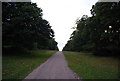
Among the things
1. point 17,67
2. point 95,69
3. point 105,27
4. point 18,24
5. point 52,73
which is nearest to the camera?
point 52,73

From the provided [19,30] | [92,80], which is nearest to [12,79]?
[92,80]

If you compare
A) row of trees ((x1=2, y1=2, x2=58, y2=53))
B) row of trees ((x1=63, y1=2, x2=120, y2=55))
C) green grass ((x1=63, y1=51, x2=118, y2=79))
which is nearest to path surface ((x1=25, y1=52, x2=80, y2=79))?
green grass ((x1=63, y1=51, x2=118, y2=79))

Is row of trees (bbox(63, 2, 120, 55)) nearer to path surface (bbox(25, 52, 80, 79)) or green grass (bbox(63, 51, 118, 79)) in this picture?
green grass (bbox(63, 51, 118, 79))

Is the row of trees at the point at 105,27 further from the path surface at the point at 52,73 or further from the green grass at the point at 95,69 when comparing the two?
the path surface at the point at 52,73

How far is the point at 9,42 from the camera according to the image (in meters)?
32.8

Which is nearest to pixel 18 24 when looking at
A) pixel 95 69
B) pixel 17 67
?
pixel 17 67

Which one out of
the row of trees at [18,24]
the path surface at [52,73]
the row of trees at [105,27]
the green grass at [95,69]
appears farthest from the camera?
the row of trees at [18,24]

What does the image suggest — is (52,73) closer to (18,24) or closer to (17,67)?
(17,67)

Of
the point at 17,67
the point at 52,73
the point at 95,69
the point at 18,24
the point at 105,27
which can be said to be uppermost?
the point at 18,24

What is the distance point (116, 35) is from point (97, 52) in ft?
59.4

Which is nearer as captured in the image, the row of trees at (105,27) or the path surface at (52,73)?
the path surface at (52,73)

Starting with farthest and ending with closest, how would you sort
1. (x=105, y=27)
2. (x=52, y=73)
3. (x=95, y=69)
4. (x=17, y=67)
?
(x=105, y=27)
(x=17, y=67)
(x=95, y=69)
(x=52, y=73)

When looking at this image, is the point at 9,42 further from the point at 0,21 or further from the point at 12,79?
the point at 12,79

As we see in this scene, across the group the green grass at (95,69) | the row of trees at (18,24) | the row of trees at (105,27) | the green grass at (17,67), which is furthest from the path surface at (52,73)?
the row of trees at (18,24)
